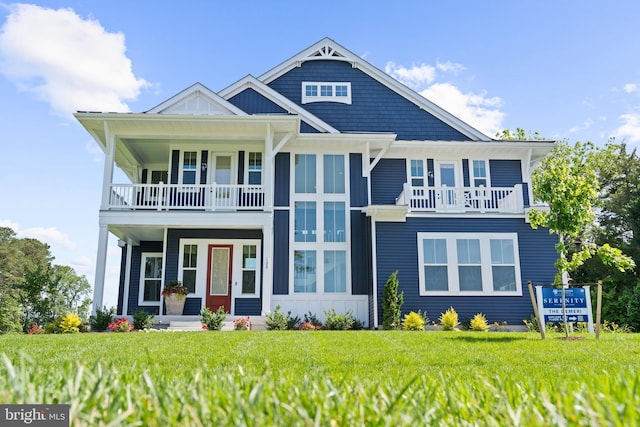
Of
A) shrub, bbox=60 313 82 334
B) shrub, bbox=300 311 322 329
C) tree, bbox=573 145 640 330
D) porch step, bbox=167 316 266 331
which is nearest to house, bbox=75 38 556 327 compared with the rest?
shrub, bbox=300 311 322 329

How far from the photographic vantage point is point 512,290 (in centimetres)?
1588

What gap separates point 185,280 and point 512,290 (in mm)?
10590

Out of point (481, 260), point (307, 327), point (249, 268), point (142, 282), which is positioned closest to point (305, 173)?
point (249, 268)

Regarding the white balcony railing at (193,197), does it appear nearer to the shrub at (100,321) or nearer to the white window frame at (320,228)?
the white window frame at (320,228)

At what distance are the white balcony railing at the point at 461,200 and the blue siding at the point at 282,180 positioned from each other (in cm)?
380

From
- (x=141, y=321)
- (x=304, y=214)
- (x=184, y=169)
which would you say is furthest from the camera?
(x=184, y=169)

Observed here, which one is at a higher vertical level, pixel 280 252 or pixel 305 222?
pixel 305 222

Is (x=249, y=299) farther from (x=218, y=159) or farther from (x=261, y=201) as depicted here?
(x=218, y=159)

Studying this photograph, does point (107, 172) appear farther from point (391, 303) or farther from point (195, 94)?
point (391, 303)

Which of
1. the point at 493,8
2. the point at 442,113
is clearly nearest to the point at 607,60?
the point at 442,113

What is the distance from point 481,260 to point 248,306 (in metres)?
7.68

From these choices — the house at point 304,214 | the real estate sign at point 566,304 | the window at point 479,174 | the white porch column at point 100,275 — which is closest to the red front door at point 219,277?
the house at point 304,214

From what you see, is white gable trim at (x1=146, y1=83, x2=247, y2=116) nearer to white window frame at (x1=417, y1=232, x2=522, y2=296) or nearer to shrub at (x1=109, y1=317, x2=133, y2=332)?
shrub at (x1=109, y1=317, x2=133, y2=332)

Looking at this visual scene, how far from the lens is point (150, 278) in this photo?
17531 millimetres
